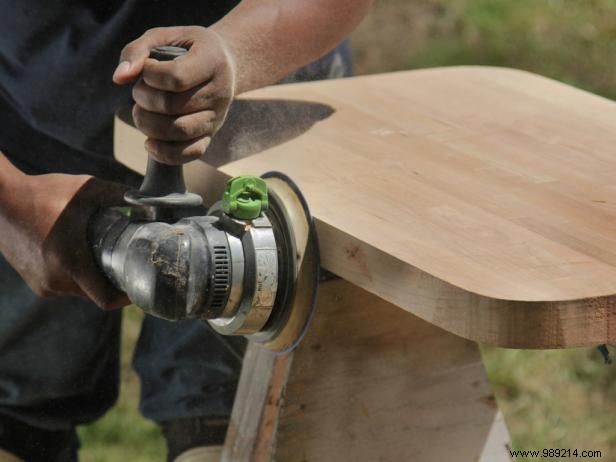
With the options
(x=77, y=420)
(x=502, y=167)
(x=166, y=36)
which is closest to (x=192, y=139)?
(x=166, y=36)

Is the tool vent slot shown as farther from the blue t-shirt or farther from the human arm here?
the blue t-shirt

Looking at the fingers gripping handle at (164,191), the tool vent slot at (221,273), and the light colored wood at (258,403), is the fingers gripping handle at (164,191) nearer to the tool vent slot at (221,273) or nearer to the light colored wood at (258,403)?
the tool vent slot at (221,273)

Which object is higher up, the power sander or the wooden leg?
the power sander

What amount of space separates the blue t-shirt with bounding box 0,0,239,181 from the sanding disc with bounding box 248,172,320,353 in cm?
52

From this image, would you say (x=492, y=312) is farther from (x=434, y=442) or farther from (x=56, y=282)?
(x=56, y=282)

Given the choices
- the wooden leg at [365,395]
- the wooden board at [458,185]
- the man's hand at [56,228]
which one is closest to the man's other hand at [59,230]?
the man's hand at [56,228]

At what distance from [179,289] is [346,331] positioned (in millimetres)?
244

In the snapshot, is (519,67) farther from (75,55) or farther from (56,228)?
(56,228)

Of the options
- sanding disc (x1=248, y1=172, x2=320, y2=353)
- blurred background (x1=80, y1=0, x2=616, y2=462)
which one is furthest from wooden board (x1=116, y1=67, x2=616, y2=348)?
blurred background (x1=80, y1=0, x2=616, y2=462)

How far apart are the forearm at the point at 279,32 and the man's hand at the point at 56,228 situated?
0.22 m

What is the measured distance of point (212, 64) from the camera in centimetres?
123

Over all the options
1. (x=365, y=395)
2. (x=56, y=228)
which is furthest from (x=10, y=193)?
→ (x=365, y=395)

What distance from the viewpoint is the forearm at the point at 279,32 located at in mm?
1343

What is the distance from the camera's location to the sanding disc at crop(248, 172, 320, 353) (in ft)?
3.82
